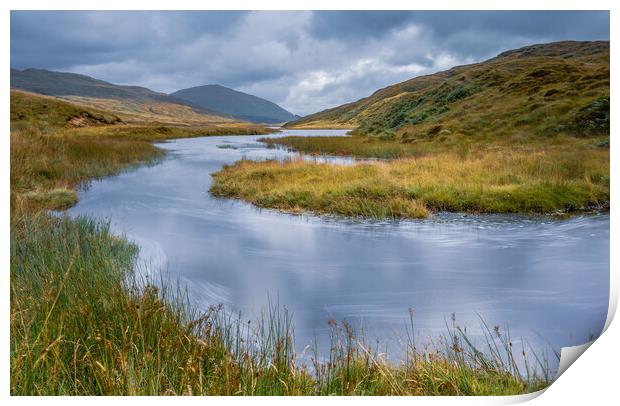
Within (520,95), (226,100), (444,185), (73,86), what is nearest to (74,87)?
(73,86)

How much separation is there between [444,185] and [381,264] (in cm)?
396

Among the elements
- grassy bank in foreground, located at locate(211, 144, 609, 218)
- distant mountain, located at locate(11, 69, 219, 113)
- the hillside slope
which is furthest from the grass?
the hillside slope

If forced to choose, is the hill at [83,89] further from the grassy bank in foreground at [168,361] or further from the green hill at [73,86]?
the grassy bank in foreground at [168,361]

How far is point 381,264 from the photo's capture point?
5758 millimetres

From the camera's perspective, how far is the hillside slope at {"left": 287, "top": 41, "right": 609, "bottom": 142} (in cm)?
566

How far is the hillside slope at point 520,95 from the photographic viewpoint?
566 centimetres

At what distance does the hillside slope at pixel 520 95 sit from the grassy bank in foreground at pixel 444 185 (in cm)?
56

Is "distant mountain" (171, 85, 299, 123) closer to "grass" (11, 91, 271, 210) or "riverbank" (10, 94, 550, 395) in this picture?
"grass" (11, 91, 271, 210)

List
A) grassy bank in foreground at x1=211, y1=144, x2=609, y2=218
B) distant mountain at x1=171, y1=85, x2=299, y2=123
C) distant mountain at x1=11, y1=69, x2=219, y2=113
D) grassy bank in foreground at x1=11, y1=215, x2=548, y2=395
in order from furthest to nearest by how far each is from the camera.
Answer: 1. grassy bank in foreground at x1=211, y1=144, x2=609, y2=218
2. distant mountain at x1=171, y1=85, x2=299, y2=123
3. distant mountain at x1=11, y1=69, x2=219, y2=113
4. grassy bank in foreground at x1=11, y1=215, x2=548, y2=395

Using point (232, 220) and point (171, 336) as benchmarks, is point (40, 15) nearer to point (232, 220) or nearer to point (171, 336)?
point (171, 336)

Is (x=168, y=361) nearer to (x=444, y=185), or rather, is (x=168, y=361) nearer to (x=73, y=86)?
(x=73, y=86)

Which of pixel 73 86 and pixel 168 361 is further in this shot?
pixel 73 86

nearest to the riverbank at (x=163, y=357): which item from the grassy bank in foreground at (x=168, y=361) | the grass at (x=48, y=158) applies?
the grassy bank in foreground at (x=168, y=361)

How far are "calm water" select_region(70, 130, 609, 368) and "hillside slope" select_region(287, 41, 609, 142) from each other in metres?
1.96
